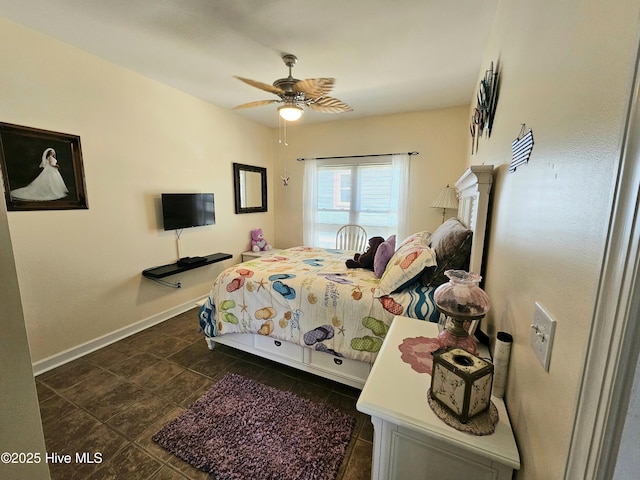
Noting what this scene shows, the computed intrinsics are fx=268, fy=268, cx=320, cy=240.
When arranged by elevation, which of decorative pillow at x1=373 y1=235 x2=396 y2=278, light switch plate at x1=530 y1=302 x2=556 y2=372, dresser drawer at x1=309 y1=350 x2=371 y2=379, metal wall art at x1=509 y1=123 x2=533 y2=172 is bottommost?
dresser drawer at x1=309 y1=350 x2=371 y2=379

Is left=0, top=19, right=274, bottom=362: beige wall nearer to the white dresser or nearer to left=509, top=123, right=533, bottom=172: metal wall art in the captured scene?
the white dresser

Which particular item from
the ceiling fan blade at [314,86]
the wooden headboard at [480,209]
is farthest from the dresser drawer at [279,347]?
the ceiling fan blade at [314,86]

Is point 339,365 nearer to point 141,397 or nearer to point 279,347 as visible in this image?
point 279,347

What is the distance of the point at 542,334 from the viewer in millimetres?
640

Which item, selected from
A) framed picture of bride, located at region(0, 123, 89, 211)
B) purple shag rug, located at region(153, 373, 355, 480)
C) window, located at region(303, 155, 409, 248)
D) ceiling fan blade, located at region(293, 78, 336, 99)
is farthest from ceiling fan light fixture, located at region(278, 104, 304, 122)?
purple shag rug, located at region(153, 373, 355, 480)

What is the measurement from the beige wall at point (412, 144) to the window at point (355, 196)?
14cm

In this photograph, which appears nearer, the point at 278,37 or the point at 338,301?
the point at 338,301

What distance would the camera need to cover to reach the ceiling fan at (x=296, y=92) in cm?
210

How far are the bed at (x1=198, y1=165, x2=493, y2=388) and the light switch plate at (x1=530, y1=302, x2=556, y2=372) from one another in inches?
34.3

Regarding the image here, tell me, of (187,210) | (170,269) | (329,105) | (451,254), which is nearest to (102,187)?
(187,210)

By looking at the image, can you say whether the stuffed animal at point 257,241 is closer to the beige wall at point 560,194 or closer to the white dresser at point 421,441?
the white dresser at point 421,441

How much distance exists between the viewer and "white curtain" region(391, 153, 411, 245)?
379cm

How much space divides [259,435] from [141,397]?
37.4 inches

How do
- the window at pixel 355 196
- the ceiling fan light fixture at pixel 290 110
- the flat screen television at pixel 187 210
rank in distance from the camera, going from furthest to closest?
the window at pixel 355 196 → the flat screen television at pixel 187 210 → the ceiling fan light fixture at pixel 290 110
